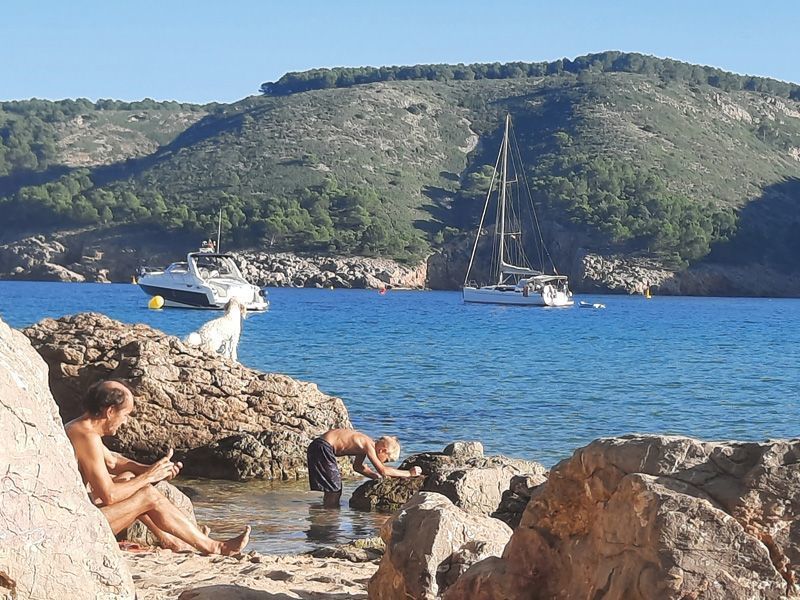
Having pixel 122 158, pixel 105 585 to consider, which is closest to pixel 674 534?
pixel 105 585

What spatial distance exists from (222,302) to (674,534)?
164ft

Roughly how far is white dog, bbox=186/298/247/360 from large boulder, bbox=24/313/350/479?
182 inches

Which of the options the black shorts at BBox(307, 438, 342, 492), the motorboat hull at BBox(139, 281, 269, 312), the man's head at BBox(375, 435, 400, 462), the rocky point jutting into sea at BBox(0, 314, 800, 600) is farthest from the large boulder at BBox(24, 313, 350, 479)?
the motorboat hull at BBox(139, 281, 269, 312)

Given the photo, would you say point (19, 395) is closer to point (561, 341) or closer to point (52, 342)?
point (52, 342)

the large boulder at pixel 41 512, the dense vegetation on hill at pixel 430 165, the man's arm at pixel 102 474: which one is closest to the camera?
the large boulder at pixel 41 512

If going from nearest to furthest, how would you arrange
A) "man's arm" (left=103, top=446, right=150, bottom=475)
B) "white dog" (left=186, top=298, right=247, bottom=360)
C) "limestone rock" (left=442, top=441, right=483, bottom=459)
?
"man's arm" (left=103, top=446, right=150, bottom=475), "limestone rock" (left=442, top=441, right=483, bottom=459), "white dog" (left=186, top=298, right=247, bottom=360)

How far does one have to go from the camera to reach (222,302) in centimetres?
5291

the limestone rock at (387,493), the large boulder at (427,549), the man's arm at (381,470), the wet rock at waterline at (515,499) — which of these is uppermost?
the large boulder at (427,549)

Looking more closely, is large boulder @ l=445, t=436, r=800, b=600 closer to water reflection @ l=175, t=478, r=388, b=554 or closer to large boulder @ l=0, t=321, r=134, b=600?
large boulder @ l=0, t=321, r=134, b=600

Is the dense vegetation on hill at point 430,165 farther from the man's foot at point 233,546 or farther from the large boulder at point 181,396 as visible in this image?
the man's foot at point 233,546

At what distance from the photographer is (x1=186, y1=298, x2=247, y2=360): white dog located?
18772 mm

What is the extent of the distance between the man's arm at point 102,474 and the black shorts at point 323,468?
4166 millimetres

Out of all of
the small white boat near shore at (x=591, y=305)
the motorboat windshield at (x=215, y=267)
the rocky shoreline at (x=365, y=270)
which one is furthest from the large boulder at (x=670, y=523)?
the rocky shoreline at (x=365, y=270)

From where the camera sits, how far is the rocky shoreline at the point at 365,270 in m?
100
